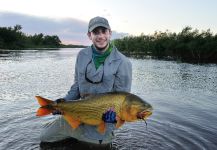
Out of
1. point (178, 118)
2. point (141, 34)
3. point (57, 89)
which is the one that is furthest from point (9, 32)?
point (178, 118)

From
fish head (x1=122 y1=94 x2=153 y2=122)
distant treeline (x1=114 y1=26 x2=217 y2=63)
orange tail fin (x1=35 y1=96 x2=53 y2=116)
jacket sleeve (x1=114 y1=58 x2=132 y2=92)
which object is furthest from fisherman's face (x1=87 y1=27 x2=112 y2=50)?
distant treeline (x1=114 y1=26 x2=217 y2=63)

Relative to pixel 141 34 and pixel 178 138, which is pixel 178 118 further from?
pixel 141 34

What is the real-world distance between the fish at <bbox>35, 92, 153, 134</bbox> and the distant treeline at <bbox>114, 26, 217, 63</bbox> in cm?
4048

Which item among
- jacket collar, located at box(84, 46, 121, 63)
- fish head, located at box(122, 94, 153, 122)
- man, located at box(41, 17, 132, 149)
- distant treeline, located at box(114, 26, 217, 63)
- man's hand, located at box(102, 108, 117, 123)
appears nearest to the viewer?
fish head, located at box(122, 94, 153, 122)

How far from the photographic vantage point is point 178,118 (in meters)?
9.50

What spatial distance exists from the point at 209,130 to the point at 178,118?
1.33 m

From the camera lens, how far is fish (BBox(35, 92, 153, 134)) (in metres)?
4.55

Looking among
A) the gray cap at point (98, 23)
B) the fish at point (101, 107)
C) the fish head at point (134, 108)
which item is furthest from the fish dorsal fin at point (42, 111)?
the gray cap at point (98, 23)

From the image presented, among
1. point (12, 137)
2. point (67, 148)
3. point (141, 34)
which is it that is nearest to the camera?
point (67, 148)

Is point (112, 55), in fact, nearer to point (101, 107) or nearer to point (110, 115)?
point (101, 107)

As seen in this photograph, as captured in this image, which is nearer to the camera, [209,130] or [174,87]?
[209,130]

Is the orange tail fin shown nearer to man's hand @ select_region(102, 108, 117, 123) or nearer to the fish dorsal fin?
the fish dorsal fin

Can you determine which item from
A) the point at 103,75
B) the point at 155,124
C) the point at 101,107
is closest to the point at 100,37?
the point at 103,75

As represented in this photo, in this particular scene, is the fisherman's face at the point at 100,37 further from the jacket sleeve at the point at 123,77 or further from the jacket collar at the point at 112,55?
the jacket sleeve at the point at 123,77
